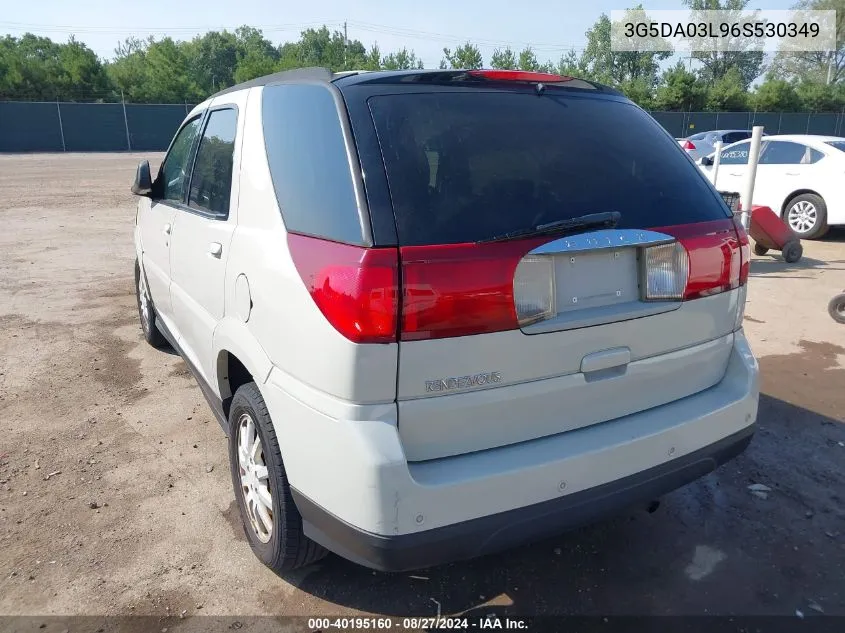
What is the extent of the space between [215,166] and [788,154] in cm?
1036

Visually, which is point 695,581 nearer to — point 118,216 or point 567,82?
point 567,82

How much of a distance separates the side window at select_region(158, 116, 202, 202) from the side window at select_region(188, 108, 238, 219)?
0.25 metres

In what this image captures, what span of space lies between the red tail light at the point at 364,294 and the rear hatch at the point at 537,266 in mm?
39

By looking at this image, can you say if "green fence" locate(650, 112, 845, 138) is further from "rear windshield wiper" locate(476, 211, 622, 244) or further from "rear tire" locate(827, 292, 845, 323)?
"rear windshield wiper" locate(476, 211, 622, 244)

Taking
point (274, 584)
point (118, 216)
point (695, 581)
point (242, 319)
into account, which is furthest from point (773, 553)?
point (118, 216)

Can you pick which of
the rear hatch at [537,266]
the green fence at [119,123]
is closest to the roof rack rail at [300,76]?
the rear hatch at [537,266]

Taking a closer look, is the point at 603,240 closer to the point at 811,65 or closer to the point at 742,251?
the point at 742,251

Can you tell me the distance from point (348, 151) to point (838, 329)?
5.67m

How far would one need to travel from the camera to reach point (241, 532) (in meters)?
3.04

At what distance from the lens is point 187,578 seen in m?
2.72

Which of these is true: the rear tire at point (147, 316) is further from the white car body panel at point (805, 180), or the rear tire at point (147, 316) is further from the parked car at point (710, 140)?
the parked car at point (710, 140)

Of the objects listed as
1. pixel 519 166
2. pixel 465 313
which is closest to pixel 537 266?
pixel 465 313

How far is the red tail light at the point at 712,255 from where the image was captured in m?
2.38

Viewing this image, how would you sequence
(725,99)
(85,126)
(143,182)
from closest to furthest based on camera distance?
(143,182), (85,126), (725,99)
